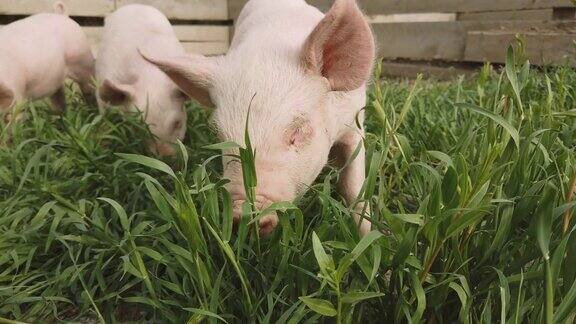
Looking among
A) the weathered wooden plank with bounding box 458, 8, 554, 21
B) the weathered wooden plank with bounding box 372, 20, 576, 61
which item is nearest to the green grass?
the weathered wooden plank with bounding box 458, 8, 554, 21

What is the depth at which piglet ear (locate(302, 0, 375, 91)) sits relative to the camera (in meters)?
1.75

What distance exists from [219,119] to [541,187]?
0.99 metres

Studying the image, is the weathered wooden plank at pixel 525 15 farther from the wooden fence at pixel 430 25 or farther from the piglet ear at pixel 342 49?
the piglet ear at pixel 342 49

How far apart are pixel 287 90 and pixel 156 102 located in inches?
66.2

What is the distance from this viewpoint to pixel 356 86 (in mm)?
1905

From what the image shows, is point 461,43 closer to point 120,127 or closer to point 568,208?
point 120,127

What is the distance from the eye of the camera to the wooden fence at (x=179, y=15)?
4.89 meters

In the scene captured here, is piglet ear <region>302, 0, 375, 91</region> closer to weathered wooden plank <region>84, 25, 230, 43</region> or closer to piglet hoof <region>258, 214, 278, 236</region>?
piglet hoof <region>258, 214, 278, 236</region>

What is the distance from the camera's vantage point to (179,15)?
6281 millimetres

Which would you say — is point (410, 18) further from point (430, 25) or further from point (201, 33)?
point (201, 33)

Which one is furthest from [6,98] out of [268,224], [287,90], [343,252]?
[343,252]

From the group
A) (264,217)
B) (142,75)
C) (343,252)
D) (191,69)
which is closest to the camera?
(343,252)

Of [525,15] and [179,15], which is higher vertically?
[525,15]

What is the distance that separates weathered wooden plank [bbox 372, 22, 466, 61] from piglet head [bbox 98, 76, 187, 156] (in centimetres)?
267
